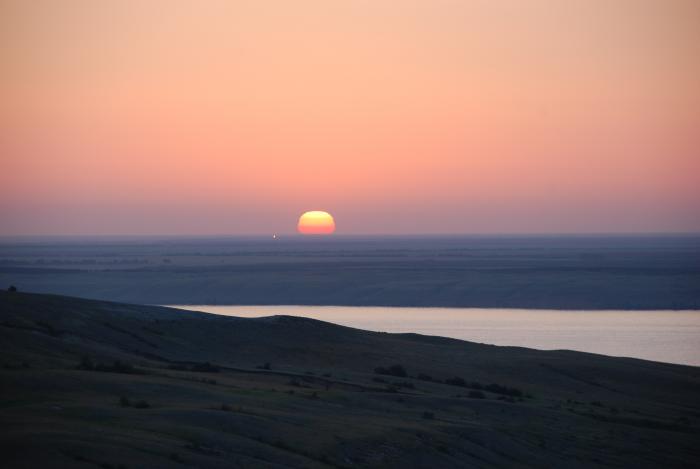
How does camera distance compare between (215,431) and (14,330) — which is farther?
(14,330)

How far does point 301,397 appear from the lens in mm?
22375

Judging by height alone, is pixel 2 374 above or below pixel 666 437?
above

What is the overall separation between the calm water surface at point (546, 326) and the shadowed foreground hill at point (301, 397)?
11.7 meters

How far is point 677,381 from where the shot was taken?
33500 mm

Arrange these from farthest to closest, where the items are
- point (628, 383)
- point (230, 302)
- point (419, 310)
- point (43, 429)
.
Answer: point (230, 302)
point (419, 310)
point (628, 383)
point (43, 429)

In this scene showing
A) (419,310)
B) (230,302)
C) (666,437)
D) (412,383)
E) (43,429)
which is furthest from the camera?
(230,302)

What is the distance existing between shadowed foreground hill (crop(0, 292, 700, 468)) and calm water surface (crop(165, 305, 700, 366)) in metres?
11.7

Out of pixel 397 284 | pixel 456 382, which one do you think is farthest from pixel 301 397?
pixel 397 284

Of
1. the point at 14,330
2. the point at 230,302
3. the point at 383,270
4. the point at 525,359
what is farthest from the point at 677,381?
the point at 383,270

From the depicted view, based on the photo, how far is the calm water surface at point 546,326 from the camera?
48.8 meters

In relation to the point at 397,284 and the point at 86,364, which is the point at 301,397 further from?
the point at 397,284

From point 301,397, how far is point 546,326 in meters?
38.1

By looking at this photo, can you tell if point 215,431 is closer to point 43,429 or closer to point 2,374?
point 43,429

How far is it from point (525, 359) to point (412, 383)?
775cm
